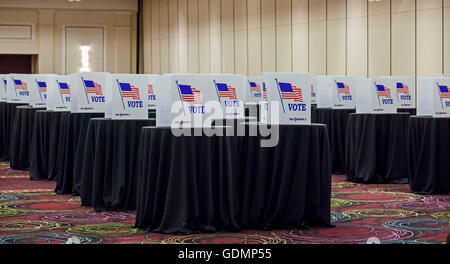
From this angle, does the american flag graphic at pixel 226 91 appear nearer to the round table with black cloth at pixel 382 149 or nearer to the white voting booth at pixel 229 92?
the white voting booth at pixel 229 92

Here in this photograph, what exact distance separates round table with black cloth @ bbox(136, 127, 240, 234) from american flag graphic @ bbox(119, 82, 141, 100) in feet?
3.93

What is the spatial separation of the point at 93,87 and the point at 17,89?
4.10m

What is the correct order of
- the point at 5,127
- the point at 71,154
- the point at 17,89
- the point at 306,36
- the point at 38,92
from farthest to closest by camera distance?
the point at 306,36 → the point at 5,127 → the point at 17,89 → the point at 38,92 → the point at 71,154

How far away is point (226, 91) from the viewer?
561 cm

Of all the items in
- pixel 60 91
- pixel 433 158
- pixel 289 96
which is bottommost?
pixel 433 158

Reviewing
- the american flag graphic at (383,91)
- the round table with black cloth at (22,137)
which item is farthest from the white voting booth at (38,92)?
the american flag graphic at (383,91)

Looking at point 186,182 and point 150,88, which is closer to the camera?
point 186,182

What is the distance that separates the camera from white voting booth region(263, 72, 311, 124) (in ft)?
18.0

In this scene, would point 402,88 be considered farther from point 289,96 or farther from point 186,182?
point 186,182

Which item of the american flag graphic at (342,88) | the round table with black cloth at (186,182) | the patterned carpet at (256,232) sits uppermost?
the american flag graphic at (342,88)

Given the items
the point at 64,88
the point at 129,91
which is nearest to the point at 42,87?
the point at 64,88

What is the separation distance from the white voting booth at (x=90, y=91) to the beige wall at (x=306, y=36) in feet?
19.7

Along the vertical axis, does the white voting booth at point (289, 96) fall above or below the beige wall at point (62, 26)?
below

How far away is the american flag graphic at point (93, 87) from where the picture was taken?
7230 millimetres
